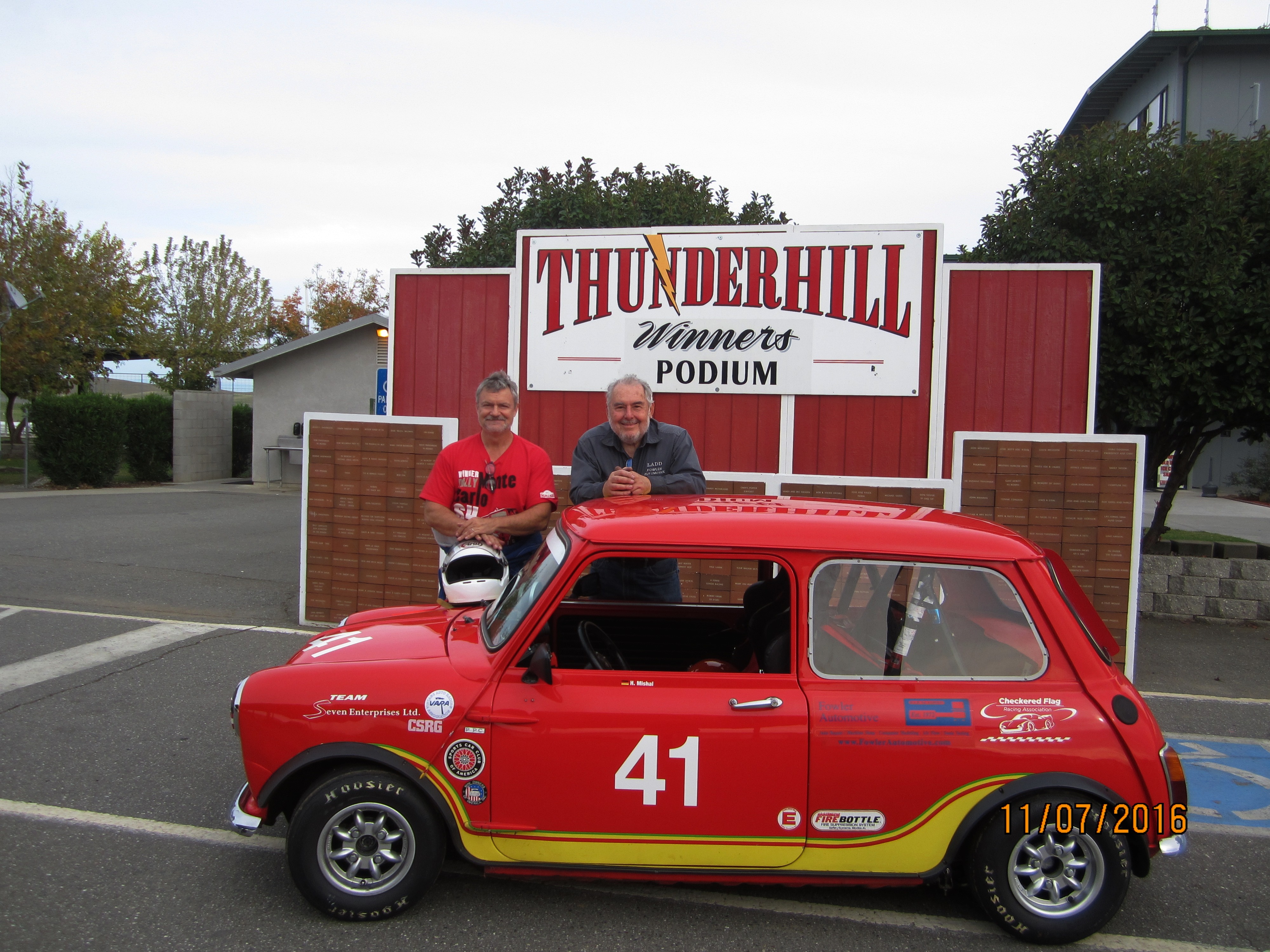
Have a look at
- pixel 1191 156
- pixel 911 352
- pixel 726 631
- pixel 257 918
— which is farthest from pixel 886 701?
pixel 1191 156

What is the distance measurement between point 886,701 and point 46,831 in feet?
10.8

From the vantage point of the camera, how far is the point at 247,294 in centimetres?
3142

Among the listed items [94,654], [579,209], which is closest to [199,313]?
[579,209]

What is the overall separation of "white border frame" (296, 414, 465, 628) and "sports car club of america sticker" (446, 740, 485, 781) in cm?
433

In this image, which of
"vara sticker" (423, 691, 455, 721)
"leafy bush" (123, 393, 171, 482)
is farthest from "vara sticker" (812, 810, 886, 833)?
"leafy bush" (123, 393, 171, 482)

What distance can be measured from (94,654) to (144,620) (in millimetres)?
1074

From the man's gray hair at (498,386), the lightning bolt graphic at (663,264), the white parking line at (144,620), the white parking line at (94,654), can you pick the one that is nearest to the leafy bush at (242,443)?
the white parking line at (144,620)

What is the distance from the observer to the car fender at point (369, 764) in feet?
9.37

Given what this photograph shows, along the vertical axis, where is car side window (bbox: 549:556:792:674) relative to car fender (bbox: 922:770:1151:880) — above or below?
above

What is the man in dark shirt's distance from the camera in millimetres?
4113

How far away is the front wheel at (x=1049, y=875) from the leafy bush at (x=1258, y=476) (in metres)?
22.3

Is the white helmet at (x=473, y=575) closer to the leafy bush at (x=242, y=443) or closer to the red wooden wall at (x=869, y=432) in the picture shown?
the red wooden wall at (x=869, y=432)

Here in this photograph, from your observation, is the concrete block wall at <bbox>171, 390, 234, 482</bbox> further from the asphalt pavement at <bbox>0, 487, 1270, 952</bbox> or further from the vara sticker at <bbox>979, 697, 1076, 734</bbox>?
the vara sticker at <bbox>979, 697, 1076, 734</bbox>

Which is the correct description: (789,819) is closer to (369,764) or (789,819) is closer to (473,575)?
(369,764)
